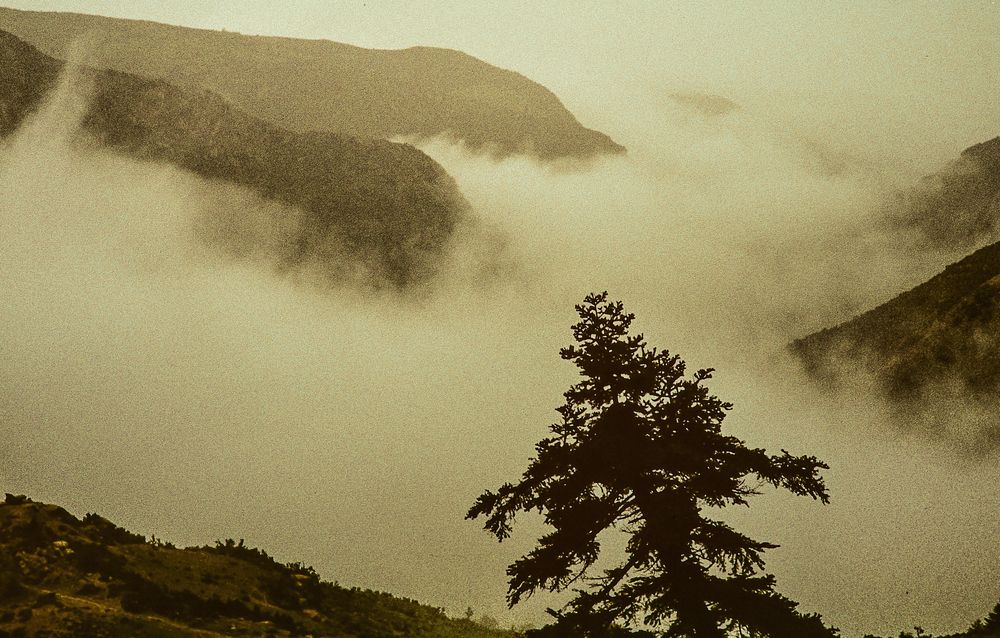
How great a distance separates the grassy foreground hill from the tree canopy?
279 inches

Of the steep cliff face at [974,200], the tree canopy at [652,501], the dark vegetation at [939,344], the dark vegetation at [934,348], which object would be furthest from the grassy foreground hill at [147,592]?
the steep cliff face at [974,200]

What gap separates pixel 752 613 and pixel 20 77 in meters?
212

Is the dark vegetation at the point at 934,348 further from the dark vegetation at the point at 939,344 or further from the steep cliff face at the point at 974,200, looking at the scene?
the steep cliff face at the point at 974,200

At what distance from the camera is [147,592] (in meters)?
15.6

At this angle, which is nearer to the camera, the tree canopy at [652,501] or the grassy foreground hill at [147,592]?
the tree canopy at [652,501]

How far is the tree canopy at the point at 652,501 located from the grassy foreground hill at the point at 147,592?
7088mm

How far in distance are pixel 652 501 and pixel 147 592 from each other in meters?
11.5

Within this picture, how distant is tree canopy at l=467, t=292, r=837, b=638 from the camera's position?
1216 centimetres

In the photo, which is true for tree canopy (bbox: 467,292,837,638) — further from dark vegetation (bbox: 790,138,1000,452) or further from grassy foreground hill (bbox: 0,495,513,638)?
dark vegetation (bbox: 790,138,1000,452)

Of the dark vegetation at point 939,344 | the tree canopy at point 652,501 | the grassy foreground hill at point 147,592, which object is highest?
the dark vegetation at point 939,344

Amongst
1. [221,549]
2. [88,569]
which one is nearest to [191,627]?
[88,569]

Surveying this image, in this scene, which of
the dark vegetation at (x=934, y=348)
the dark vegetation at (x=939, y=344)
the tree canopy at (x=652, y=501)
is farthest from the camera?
the dark vegetation at (x=934, y=348)

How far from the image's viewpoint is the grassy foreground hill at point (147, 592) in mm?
14016

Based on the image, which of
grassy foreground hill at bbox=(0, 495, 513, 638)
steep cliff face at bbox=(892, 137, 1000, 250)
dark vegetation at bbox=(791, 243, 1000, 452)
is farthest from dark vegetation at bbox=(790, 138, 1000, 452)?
steep cliff face at bbox=(892, 137, 1000, 250)
